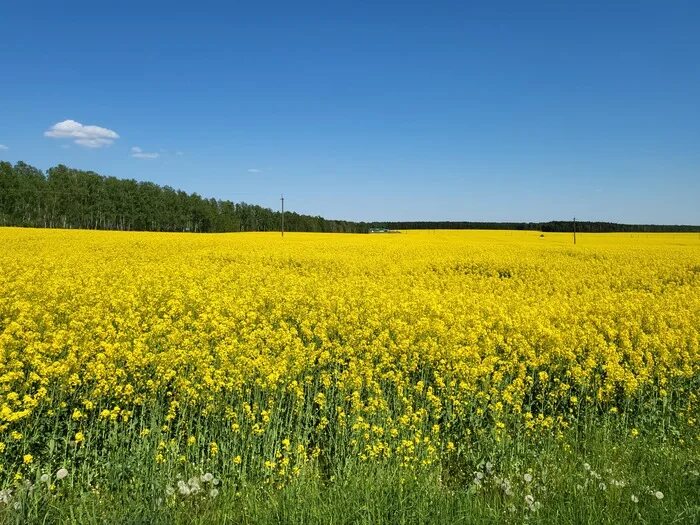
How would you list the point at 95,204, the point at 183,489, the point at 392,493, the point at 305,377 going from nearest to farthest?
the point at 183,489, the point at 392,493, the point at 305,377, the point at 95,204

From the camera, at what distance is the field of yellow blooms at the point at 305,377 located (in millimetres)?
4289

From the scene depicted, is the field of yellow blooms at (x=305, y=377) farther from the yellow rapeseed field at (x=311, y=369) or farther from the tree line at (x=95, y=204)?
the tree line at (x=95, y=204)

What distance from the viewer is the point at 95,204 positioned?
82562mm

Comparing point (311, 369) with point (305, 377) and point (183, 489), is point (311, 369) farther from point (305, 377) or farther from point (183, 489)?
point (183, 489)

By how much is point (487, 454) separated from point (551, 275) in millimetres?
14746

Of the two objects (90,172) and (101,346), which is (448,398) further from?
(90,172)

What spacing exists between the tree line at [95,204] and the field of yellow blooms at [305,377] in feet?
254

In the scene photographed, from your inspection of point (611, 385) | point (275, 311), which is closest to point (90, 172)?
point (275, 311)

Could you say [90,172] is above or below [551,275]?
above

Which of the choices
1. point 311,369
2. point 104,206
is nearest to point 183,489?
point 311,369

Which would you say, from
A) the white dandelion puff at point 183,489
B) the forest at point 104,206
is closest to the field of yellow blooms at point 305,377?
the white dandelion puff at point 183,489

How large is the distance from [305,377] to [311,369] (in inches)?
13.6

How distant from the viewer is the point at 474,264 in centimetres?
2181

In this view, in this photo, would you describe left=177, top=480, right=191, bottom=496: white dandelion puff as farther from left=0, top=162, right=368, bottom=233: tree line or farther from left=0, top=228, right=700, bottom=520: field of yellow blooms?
left=0, top=162, right=368, bottom=233: tree line
